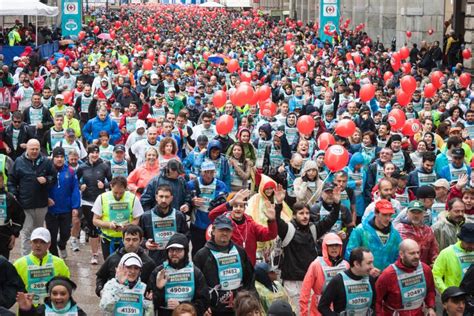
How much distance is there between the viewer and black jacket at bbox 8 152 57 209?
37.2 feet

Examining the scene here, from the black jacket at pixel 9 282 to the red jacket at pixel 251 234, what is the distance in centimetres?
188

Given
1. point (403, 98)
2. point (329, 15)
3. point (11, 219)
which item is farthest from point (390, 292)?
point (329, 15)

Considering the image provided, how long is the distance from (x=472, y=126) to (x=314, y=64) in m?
12.7

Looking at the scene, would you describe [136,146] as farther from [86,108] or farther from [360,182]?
[86,108]

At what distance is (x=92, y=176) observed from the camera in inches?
479

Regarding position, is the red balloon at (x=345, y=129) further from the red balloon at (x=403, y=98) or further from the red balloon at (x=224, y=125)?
the red balloon at (x=403, y=98)

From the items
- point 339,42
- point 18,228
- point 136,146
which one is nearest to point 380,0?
point 339,42

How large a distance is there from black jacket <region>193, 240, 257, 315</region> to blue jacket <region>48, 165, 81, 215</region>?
13.6 ft

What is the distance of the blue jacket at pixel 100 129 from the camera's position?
15406 mm

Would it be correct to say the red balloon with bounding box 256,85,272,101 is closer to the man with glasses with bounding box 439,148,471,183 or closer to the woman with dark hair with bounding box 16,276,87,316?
the man with glasses with bounding box 439,148,471,183

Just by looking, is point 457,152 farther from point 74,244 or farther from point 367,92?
point 367,92

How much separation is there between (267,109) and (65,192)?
5996 mm

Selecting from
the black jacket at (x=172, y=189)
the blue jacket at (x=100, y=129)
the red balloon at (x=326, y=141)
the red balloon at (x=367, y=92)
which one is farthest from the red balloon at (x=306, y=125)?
the black jacket at (x=172, y=189)

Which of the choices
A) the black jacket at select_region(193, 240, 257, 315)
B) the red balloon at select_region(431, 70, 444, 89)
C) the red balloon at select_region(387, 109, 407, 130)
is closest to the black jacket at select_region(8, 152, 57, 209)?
the black jacket at select_region(193, 240, 257, 315)
